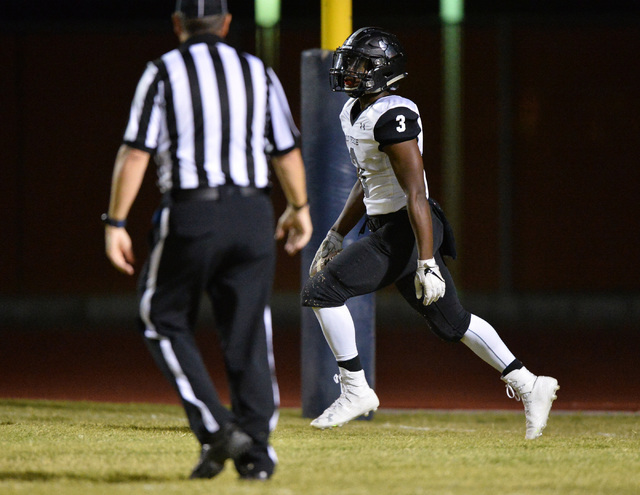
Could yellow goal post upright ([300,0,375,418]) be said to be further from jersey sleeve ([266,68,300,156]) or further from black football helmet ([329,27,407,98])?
jersey sleeve ([266,68,300,156])

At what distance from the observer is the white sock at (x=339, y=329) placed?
16.5 ft

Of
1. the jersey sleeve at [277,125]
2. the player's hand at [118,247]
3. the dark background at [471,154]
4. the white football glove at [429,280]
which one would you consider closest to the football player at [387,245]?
the white football glove at [429,280]

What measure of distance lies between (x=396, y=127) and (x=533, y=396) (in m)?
1.39

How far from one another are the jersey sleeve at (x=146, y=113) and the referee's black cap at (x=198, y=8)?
25 cm

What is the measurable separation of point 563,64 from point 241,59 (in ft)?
35.5

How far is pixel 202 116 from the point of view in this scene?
346 cm

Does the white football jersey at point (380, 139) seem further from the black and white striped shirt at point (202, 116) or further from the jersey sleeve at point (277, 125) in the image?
the black and white striped shirt at point (202, 116)

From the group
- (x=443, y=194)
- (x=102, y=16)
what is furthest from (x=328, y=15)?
(x=102, y=16)

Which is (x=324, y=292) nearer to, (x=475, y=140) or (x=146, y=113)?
(x=146, y=113)

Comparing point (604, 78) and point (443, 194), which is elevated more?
point (604, 78)

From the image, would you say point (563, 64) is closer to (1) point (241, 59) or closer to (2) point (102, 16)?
(2) point (102, 16)

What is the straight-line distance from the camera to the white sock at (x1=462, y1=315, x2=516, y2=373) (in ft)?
16.4

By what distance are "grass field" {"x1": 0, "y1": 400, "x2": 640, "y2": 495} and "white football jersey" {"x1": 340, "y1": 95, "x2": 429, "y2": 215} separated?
1058mm

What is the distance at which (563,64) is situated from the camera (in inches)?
542
